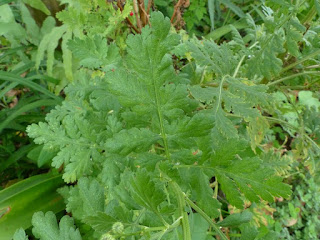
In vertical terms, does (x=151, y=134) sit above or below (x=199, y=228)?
above

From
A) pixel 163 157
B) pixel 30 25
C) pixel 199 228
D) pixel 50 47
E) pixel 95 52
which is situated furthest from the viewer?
pixel 30 25

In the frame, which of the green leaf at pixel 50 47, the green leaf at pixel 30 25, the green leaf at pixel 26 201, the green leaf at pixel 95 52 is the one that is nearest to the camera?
the green leaf at pixel 95 52

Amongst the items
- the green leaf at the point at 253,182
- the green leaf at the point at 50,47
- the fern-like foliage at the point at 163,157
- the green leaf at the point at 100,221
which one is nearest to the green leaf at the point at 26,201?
the green leaf at the point at 50,47

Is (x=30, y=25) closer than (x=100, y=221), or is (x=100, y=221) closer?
(x=100, y=221)

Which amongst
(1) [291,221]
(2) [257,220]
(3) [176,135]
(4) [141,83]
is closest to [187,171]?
(3) [176,135]

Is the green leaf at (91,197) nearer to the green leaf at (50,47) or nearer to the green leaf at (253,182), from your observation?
the green leaf at (253,182)

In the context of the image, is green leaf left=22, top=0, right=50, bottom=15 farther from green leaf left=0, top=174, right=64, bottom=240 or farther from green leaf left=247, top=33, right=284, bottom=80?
green leaf left=247, top=33, right=284, bottom=80

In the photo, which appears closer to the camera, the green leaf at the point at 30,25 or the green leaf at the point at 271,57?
the green leaf at the point at 271,57

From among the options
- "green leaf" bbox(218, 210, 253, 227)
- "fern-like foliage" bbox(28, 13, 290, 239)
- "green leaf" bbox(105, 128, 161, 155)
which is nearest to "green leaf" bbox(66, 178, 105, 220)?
"fern-like foliage" bbox(28, 13, 290, 239)

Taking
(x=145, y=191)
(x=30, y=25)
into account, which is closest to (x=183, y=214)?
(x=145, y=191)

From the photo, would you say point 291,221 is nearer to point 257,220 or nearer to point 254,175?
point 257,220

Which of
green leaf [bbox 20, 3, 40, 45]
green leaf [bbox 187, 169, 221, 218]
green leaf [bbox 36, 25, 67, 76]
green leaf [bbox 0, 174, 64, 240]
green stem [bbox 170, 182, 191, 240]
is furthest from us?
green leaf [bbox 20, 3, 40, 45]

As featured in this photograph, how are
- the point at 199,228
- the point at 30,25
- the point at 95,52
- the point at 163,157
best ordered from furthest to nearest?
the point at 30,25 < the point at 199,228 < the point at 95,52 < the point at 163,157

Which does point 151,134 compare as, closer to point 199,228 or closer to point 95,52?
point 95,52
